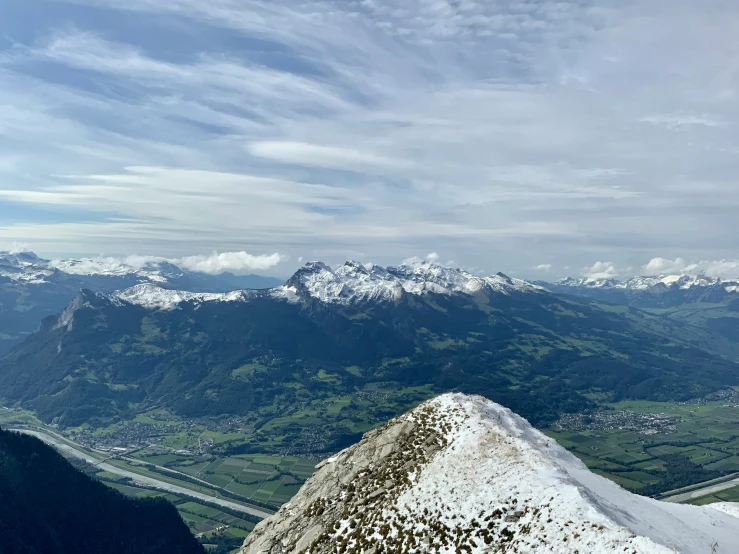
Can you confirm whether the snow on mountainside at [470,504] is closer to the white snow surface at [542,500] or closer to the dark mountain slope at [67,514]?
the white snow surface at [542,500]

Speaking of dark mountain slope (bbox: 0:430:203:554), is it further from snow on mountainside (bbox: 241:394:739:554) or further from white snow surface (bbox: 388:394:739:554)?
white snow surface (bbox: 388:394:739:554)

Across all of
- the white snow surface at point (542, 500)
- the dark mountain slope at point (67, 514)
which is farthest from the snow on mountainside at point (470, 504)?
Result: the dark mountain slope at point (67, 514)

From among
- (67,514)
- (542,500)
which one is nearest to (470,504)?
(542,500)

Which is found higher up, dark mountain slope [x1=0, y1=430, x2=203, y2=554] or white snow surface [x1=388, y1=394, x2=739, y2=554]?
white snow surface [x1=388, y1=394, x2=739, y2=554]

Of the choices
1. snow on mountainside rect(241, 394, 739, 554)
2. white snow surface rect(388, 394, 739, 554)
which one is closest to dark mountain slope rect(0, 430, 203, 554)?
snow on mountainside rect(241, 394, 739, 554)

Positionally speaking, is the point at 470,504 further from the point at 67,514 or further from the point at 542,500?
the point at 67,514

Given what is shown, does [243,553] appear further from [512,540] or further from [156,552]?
[156,552]

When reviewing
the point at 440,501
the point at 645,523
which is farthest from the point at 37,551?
the point at 645,523

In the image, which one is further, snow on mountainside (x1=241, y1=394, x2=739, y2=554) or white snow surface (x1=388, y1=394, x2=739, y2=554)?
snow on mountainside (x1=241, y1=394, x2=739, y2=554)
